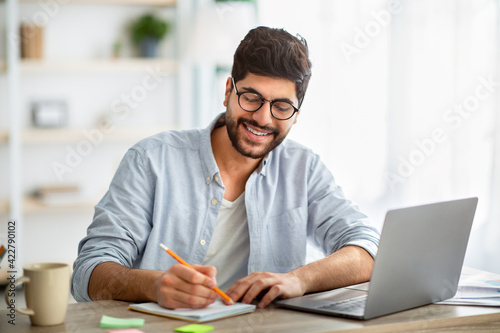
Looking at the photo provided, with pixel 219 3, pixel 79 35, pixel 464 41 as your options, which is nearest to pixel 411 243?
pixel 464 41

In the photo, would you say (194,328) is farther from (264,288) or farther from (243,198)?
(243,198)

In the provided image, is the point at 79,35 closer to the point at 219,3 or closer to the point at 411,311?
the point at 219,3

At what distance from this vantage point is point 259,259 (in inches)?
72.5

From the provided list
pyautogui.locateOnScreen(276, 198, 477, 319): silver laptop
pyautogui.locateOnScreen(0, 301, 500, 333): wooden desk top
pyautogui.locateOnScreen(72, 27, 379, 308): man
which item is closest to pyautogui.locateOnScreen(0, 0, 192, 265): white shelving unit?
pyautogui.locateOnScreen(72, 27, 379, 308): man

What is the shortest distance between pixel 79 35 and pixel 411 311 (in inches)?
136

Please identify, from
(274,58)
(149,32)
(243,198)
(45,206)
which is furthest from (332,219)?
(149,32)

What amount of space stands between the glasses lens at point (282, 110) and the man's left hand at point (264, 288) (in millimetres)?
516

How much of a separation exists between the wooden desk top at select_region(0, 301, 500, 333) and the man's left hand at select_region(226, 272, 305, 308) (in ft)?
0.10

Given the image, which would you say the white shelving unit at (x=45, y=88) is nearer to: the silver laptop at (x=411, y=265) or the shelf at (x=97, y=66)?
the shelf at (x=97, y=66)

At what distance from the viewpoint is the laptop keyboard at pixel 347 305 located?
4.38ft

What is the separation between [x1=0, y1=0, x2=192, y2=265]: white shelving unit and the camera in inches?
155

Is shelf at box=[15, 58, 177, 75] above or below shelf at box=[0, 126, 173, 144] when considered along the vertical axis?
above

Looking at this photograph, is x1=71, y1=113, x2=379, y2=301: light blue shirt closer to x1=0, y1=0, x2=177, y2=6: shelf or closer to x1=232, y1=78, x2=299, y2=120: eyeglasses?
x1=232, y1=78, x2=299, y2=120: eyeglasses

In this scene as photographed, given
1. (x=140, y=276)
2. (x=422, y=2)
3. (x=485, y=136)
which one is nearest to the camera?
(x=140, y=276)
